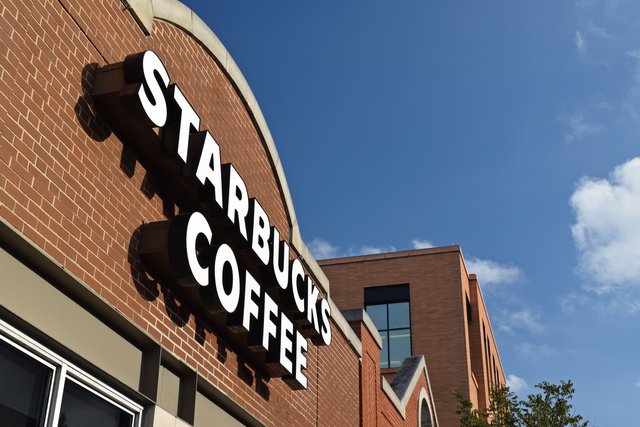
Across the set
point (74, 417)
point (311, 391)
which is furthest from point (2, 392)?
point (311, 391)

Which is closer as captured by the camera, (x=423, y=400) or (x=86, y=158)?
(x=86, y=158)

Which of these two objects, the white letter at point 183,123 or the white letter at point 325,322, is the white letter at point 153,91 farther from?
the white letter at point 325,322

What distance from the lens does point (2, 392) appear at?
6418mm

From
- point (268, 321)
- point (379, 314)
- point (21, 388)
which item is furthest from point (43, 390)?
point (379, 314)

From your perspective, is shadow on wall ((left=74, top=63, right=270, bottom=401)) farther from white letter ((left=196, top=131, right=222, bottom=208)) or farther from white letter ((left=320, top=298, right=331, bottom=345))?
white letter ((left=320, top=298, right=331, bottom=345))

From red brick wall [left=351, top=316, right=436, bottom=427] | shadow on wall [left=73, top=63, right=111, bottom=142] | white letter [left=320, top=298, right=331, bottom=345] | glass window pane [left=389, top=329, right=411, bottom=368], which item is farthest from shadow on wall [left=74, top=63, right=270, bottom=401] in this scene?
glass window pane [left=389, top=329, right=411, bottom=368]

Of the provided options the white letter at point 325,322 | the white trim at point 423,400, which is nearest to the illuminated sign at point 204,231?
the white letter at point 325,322

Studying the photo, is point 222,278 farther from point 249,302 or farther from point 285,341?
point 285,341

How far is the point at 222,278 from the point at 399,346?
100 ft

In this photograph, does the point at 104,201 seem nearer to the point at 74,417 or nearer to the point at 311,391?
the point at 74,417

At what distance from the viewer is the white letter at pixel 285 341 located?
1159 cm

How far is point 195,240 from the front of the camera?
9.12 metres

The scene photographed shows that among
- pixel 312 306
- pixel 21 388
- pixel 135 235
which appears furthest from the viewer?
pixel 312 306

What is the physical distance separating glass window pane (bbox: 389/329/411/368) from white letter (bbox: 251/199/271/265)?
93.2ft
